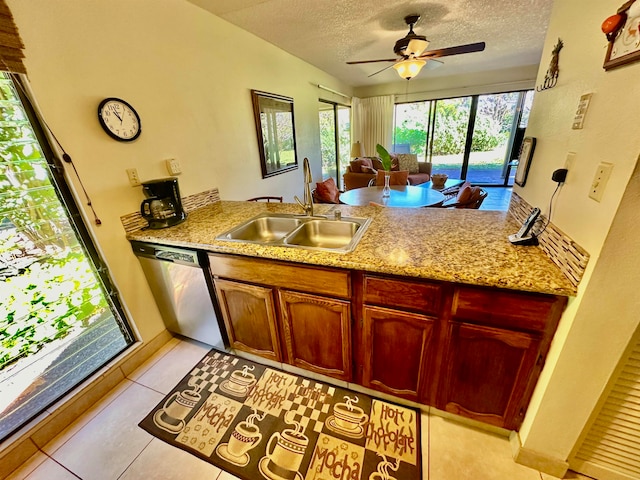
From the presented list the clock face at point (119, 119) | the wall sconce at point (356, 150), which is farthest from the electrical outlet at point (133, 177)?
the wall sconce at point (356, 150)

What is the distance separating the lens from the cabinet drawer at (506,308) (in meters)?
0.96

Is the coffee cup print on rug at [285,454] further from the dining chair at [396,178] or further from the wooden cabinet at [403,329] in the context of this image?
the dining chair at [396,178]

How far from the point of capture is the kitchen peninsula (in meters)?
1.02

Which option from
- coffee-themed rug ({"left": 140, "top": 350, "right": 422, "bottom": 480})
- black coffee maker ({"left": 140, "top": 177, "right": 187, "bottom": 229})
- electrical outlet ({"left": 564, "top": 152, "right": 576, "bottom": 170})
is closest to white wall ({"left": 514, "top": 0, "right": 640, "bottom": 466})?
electrical outlet ({"left": 564, "top": 152, "right": 576, "bottom": 170})

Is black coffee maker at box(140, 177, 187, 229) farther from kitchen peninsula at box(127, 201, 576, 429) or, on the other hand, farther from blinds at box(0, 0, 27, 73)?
blinds at box(0, 0, 27, 73)

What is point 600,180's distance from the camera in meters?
0.78

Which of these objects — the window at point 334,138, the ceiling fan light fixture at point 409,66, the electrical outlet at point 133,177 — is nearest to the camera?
the electrical outlet at point 133,177

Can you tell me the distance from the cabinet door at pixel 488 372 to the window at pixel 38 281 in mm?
2108

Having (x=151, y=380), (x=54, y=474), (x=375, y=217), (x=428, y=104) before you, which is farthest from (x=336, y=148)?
(x=54, y=474)

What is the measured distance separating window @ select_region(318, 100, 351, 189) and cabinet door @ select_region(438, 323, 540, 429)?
4.10 meters

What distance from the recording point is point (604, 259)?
0.78 m

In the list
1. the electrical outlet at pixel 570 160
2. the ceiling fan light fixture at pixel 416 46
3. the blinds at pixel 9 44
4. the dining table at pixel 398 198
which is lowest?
the dining table at pixel 398 198

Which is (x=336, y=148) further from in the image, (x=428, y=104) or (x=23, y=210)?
(x=23, y=210)

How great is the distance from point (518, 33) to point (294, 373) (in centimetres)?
459
